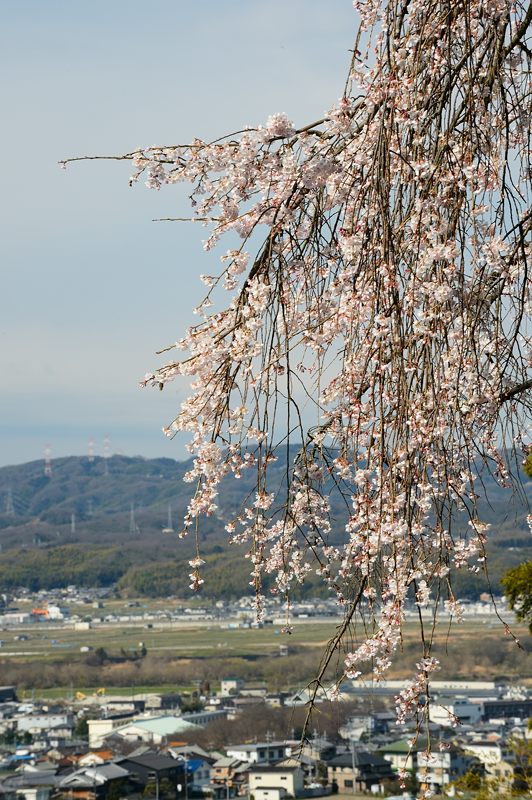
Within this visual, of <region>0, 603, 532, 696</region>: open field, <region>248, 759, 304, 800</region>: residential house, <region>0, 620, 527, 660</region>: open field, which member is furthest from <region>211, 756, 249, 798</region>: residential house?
<region>0, 620, 527, 660</region>: open field

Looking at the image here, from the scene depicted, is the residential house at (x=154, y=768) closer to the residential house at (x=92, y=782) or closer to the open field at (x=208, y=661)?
A: the residential house at (x=92, y=782)

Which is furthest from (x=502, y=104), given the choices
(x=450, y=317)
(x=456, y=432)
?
(x=456, y=432)

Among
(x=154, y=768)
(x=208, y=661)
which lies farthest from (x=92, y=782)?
(x=208, y=661)

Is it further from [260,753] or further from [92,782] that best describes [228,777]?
[92,782]

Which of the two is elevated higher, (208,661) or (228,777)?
(208,661)

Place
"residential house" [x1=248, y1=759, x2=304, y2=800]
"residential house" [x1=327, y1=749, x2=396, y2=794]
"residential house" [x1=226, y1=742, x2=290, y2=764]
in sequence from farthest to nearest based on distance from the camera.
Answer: "residential house" [x1=226, y1=742, x2=290, y2=764], "residential house" [x1=327, y1=749, x2=396, y2=794], "residential house" [x1=248, y1=759, x2=304, y2=800]

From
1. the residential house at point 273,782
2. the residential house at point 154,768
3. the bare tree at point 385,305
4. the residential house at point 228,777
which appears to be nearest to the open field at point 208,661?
the residential house at point 228,777

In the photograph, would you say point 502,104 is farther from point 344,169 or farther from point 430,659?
point 430,659

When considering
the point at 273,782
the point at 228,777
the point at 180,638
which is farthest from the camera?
the point at 180,638

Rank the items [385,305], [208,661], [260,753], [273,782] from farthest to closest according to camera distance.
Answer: [208,661], [260,753], [273,782], [385,305]

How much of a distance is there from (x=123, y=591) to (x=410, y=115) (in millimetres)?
124316

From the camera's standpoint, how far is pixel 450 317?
2.68m

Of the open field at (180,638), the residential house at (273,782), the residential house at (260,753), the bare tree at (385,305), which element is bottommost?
the residential house at (260,753)

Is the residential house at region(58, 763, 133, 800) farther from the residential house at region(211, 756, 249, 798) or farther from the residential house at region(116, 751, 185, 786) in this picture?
the residential house at region(211, 756, 249, 798)
